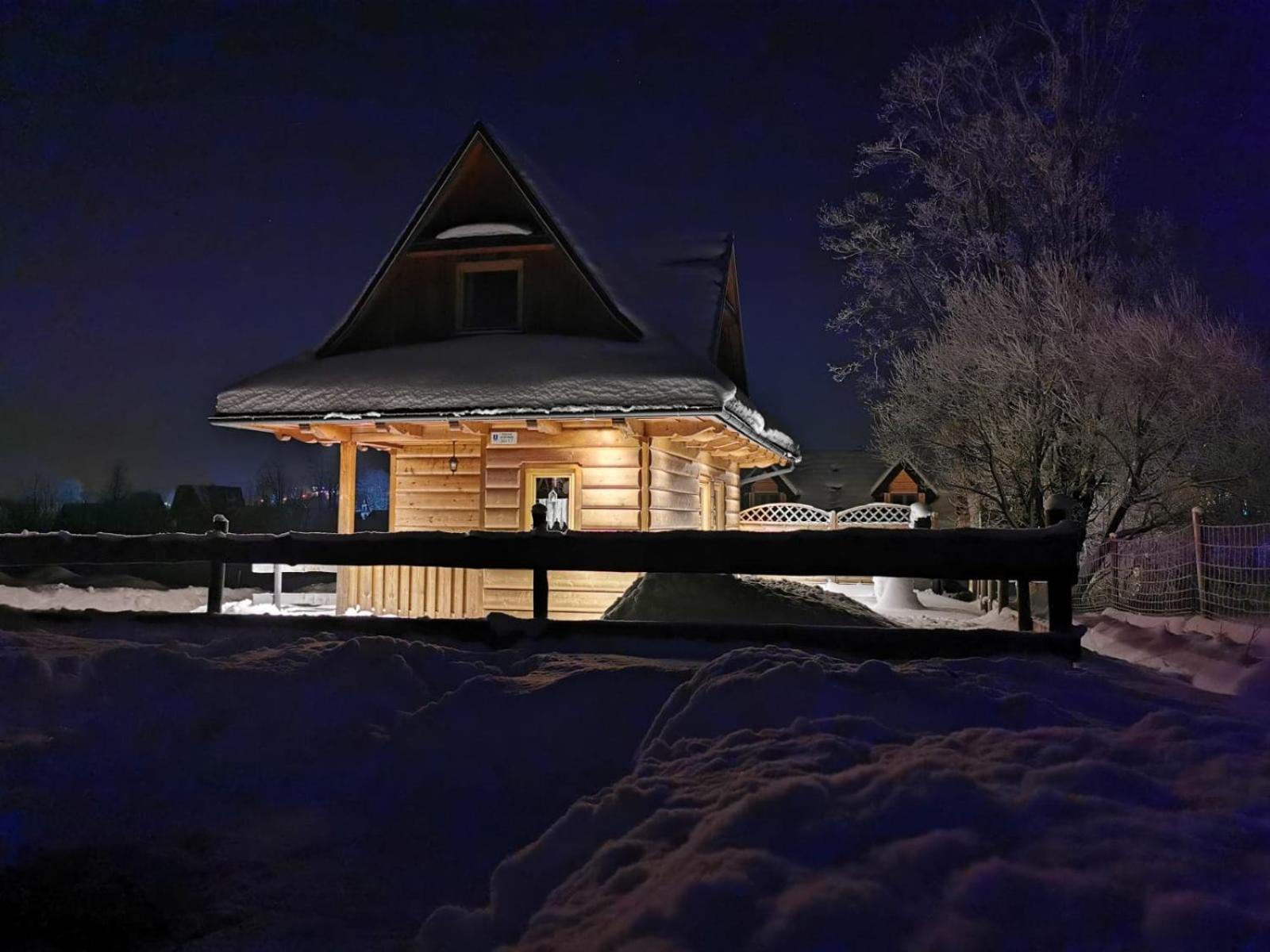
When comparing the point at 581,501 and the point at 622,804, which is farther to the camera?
the point at 581,501

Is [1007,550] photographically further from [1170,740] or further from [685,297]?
[685,297]

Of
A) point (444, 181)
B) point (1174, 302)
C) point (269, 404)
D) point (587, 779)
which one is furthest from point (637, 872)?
point (1174, 302)

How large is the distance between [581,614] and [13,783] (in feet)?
30.0

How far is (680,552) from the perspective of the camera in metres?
5.01

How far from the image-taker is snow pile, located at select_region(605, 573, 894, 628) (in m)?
8.20

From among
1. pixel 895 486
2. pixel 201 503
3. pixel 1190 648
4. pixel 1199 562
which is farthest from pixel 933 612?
pixel 201 503

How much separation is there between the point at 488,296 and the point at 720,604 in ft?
27.4

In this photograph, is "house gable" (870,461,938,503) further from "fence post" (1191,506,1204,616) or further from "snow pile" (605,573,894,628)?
"snow pile" (605,573,894,628)

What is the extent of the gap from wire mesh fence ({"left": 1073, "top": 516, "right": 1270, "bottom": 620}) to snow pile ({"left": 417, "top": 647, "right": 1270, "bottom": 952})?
293 inches

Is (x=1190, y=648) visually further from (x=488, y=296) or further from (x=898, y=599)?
(x=488, y=296)

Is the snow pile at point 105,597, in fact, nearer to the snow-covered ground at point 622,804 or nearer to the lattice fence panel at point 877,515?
the snow-covered ground at point 622,804

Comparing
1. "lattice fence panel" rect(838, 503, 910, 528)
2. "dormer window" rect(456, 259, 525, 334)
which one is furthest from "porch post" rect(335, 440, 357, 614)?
"lattice fence panel" rect(838, 503, 910, 528)

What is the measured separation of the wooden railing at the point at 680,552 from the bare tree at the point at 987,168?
15333mm

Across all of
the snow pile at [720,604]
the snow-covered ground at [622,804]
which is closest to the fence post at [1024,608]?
the snow-covered ground at [622,804]
